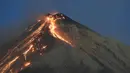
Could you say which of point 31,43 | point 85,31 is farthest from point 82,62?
point 85,31

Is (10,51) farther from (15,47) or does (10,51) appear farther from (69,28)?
(69,28)

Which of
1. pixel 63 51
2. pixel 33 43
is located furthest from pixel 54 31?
pixel 63 51

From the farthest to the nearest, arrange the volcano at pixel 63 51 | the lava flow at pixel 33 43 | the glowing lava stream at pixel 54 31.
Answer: the glowing lava stream at pixel 54 31 < the lava flow at pixel 33 43 < the volcano at pixel 63 51

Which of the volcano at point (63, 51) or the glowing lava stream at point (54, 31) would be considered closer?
the volcano at point (63, 51)

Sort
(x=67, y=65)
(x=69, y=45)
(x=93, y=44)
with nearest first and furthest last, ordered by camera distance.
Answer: (x=67, y=65) → (x=69, y=45) → (x=93, y=44)

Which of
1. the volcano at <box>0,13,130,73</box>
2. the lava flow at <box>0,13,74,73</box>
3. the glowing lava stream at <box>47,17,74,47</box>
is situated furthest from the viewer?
the glowing lava stream at <box>47,17,74,47</box>

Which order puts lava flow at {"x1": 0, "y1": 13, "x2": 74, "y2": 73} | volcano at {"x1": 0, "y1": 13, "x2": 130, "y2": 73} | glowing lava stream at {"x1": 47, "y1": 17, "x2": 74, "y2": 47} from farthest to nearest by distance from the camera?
A: glowing lava stream at {"x1": 47, "y1": 17, "x2": 74, "y2": 47}, lava flow at {"x1": 0, "y1": 13, "x2": 74, "y2": 73}, volcano at {"x1": 0, "y1": 13, "x2": 130, "y2": 73}

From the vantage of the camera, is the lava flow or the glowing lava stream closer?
the lava flow
